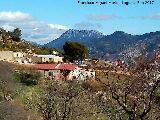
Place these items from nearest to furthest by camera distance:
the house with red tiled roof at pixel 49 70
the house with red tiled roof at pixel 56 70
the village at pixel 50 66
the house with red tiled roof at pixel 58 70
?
the village at pixel 50 66 < the house with red tiled roof at pixel 58 70 < the house with red tiled roof at pixel 56 70 < the house with red tiled roof at pixel 49 70

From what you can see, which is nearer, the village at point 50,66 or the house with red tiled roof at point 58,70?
the village at point 50,66

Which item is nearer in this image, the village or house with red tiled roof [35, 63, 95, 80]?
the village

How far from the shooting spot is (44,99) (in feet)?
137

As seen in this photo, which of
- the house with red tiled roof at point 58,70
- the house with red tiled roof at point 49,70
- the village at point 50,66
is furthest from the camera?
the house with red tiled roof at point 49,70

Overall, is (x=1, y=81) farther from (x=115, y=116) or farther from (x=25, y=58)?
(x=25, y=58)

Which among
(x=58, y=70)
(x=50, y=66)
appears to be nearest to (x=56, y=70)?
(x=58, y=70)

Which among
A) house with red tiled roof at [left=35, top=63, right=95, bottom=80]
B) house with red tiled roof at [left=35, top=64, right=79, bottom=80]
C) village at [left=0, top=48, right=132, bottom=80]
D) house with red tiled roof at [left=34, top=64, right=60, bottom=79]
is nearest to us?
village at [left=0, top=48, right=132, bottom=80]

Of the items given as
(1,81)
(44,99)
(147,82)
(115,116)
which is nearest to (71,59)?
(1,81)

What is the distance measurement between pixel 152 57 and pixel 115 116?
2837 cm

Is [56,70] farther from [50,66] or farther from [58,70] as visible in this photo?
[50,66]

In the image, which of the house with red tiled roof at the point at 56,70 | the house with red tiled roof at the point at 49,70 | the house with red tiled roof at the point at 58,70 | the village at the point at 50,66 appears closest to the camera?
the village at the point at 50,66

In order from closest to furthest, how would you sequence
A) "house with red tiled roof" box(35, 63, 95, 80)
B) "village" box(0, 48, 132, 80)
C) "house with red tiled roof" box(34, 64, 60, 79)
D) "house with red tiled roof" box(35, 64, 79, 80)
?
"village" box(0, 48, 132, 80), "house with red tiled roof" box(35, 63, 95, 80), "house with red tiled roof" box(35, 64, 79, 80), "house with red tiled roof" box(34, 64, 60, 79)

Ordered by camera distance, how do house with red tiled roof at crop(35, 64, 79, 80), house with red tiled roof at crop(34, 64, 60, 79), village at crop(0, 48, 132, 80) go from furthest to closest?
house with red tiled roof at crop(34, 64, 60, 79)
house with red tiled roof at crop(35, 64, 79, 80)
village at crop(0, 48, 132, 80)

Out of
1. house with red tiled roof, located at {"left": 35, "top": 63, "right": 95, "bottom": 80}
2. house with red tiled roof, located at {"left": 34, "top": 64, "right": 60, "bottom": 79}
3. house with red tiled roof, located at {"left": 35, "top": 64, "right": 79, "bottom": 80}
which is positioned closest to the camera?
house with red tiled roof, located at {"left": 35, "top": 63, "right": 95, "bottom": 80}
